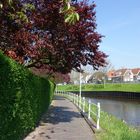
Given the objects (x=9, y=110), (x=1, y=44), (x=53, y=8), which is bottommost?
(x=9, y=110)

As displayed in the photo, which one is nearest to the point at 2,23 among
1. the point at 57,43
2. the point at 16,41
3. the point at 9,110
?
the point at 16,41

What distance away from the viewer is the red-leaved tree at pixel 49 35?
17.3m

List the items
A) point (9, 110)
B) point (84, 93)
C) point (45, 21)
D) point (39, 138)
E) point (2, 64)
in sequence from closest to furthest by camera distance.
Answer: point (2, 64)
point (9, 110)
point (39, 138)
point (45, 21)
point (84, 93)

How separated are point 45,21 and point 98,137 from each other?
551cm

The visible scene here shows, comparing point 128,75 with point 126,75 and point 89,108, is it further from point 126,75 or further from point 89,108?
point 89,108

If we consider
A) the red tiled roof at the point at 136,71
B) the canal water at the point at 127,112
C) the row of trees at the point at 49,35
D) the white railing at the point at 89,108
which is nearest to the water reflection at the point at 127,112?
the canal water at the point at 127,112

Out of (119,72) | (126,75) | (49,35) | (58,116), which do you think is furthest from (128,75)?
(49,35)

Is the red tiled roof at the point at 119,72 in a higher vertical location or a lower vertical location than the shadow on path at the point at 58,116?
higher

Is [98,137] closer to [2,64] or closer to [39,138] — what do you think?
[39,138]

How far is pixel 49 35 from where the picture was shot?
18156 millimetres

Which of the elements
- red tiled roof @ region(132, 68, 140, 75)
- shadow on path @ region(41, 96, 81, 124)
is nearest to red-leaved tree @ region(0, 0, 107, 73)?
shadow on path @ region(41, 96, 81, 124)

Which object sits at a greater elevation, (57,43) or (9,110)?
(57,43)

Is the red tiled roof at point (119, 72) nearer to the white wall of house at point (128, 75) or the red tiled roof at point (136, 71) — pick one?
the white wall of house at point (128, 75)

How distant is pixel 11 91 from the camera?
1050 centimetres
